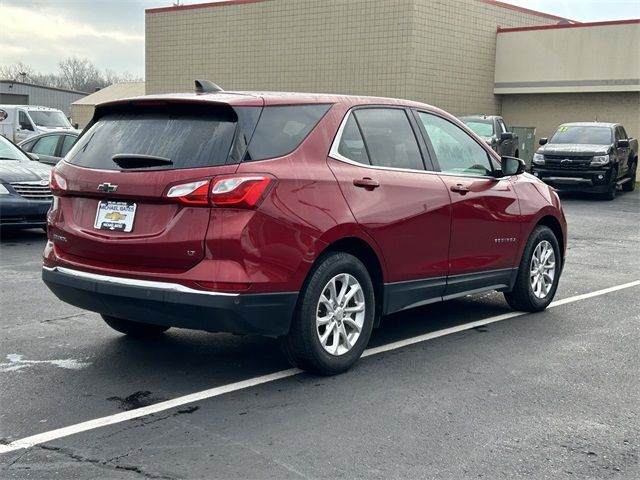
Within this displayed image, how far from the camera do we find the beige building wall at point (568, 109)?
28797 millimetres

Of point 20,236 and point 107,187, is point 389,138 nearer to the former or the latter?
point 107,187

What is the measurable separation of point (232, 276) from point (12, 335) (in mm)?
2443

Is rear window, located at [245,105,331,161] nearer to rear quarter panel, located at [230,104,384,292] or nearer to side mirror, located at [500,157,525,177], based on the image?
rear quarter panel, located at [230,104,384,292]

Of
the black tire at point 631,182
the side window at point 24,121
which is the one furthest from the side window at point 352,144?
the side window at point 24,121

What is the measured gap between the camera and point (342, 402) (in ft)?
16.6

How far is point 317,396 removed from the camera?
518 centimetres

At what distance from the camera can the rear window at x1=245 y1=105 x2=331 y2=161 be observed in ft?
17.3

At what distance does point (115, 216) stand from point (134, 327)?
55.6 inches

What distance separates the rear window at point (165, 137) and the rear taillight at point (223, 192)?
0.47 ft

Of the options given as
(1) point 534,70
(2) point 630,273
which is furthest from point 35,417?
(1) point 534,70

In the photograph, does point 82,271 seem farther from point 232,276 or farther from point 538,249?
point 538,249

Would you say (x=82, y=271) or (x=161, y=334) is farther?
(x=161, y=334)

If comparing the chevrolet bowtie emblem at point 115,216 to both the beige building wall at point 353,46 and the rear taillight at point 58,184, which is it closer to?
the rear taillight at point 58,184

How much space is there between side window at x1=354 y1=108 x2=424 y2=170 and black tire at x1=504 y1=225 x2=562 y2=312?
1706mm
